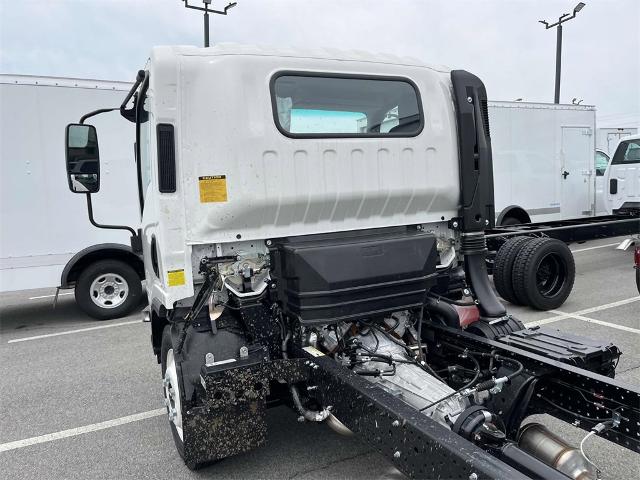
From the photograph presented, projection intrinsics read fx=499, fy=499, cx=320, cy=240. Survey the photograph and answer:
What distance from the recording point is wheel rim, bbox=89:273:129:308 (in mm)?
7129

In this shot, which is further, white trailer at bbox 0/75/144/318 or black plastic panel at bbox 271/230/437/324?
white trailer at bbox 0/75/144/318

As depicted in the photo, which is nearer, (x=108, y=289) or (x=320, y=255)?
(x=320, y=255)

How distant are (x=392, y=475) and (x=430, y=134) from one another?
6.86 ft

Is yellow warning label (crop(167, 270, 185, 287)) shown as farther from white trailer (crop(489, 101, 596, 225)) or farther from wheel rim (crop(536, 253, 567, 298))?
white trailer (crop(489, 101, 596, 225))

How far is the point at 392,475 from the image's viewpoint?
2936mm

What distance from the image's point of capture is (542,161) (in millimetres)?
10367

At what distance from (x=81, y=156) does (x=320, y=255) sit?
2.05 m

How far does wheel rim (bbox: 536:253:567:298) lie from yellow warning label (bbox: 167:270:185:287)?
5.07 meters

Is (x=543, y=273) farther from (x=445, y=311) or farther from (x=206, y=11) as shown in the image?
(x=206, y=11)

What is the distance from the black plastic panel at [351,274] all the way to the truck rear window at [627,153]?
9.41 metres

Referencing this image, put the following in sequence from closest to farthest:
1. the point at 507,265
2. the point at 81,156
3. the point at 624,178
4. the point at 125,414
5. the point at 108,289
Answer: the point at 81,156 < the point at 125,414 < the point at 507,265 < the point at 108,289 < the point at 624,178

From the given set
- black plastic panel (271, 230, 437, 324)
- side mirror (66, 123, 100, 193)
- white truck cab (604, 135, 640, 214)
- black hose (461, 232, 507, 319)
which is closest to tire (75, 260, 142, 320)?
side mirror (66, 123, 100, 193)

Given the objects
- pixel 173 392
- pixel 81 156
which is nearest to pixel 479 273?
pixel 173 392

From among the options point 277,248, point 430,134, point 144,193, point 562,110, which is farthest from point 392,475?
point 562,110
